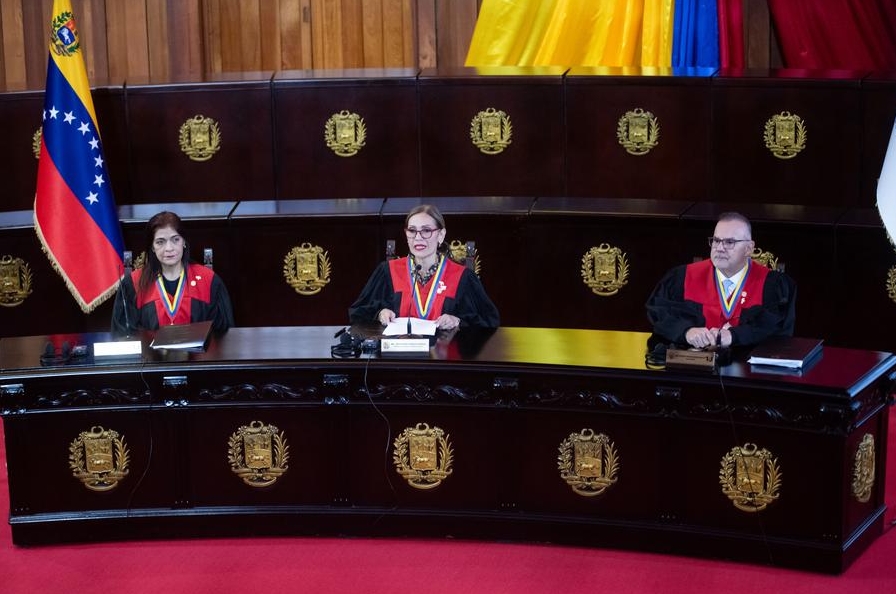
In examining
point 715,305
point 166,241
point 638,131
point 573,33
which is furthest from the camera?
point 573,33

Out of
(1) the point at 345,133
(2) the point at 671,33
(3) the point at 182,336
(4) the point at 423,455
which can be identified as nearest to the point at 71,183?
(1) the point at 345,133

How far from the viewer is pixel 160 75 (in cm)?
842

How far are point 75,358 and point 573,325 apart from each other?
2.89 metres

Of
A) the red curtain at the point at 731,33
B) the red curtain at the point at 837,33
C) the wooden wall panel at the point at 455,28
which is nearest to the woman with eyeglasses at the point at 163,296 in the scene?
the wooden wall panel at the point at 455,28

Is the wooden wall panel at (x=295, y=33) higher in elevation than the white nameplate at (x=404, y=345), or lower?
higher

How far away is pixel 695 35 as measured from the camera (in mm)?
7852

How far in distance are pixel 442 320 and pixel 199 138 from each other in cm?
249

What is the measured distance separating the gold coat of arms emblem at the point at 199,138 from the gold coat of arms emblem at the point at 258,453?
2683 millimetres

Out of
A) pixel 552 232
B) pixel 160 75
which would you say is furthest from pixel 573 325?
Result: pixel 160 75

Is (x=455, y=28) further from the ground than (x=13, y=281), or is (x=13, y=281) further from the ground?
(x=455, y=28)

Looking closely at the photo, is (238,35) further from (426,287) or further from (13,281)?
(426,287)

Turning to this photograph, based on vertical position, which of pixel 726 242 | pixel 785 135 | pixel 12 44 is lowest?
pixel 726 242

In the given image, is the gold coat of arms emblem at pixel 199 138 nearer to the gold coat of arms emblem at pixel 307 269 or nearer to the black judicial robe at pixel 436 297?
the gold coat of arms emblem at pixel 307 269

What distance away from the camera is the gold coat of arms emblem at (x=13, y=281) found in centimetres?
748
